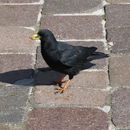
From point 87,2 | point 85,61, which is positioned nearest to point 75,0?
point 87,2

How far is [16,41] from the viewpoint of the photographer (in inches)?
248

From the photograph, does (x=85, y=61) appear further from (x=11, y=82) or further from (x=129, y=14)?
(x=129, y=14)

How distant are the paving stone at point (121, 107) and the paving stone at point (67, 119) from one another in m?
0.13

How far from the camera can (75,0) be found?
7.51 m

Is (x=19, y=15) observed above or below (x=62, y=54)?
below

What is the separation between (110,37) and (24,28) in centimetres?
133

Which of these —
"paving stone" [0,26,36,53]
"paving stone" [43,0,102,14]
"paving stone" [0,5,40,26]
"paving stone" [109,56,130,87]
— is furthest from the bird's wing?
"paving stone" [43,0,102,14]

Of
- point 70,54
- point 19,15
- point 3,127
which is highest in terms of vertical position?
point 70,54

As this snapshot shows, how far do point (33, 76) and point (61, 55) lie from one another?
603mm

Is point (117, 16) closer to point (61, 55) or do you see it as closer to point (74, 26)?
point (74, 26)

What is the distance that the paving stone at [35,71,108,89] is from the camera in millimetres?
5270

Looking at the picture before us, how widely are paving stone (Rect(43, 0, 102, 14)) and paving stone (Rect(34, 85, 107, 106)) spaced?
222cm

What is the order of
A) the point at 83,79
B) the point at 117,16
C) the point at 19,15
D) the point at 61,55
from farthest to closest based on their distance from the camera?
the point at 19,15, the point at 117,16, the point at 83,79, the point at 61,55

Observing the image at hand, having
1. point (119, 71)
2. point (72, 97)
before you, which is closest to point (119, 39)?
point (119, 71)
